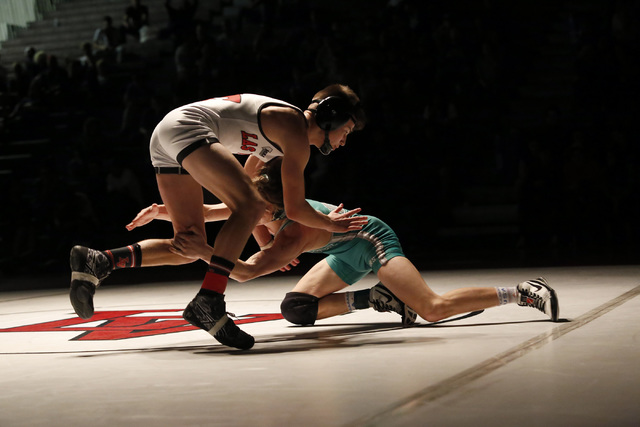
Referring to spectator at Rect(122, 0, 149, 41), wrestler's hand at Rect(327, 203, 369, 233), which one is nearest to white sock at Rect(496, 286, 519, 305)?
wrestler's hand at Rect(327, 203, 369, 233)

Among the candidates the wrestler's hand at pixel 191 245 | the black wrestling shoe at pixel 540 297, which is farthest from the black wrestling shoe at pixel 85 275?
the black wrestling shoe at pixel 540 297

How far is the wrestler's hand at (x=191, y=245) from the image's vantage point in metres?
3.10

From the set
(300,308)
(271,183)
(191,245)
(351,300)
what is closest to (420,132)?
(351,300)

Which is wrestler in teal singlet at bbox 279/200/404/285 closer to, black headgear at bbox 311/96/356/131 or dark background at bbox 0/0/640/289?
black headgear at bbox 311/96/356/131

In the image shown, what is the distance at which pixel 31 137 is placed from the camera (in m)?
10.2

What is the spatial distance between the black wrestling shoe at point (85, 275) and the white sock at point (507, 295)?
1517mm

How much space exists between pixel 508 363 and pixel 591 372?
25 centimetres

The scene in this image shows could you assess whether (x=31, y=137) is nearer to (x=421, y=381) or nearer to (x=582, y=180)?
(x=582, y=180)

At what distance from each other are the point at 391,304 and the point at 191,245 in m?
0.88

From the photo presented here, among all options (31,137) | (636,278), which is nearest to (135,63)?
(31,137)

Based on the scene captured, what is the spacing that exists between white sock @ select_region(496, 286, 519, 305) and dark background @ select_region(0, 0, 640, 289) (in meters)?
2.89

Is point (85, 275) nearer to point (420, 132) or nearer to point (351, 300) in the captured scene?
point (351, 300)

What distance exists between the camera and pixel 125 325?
148 inches

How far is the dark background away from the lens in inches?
300
